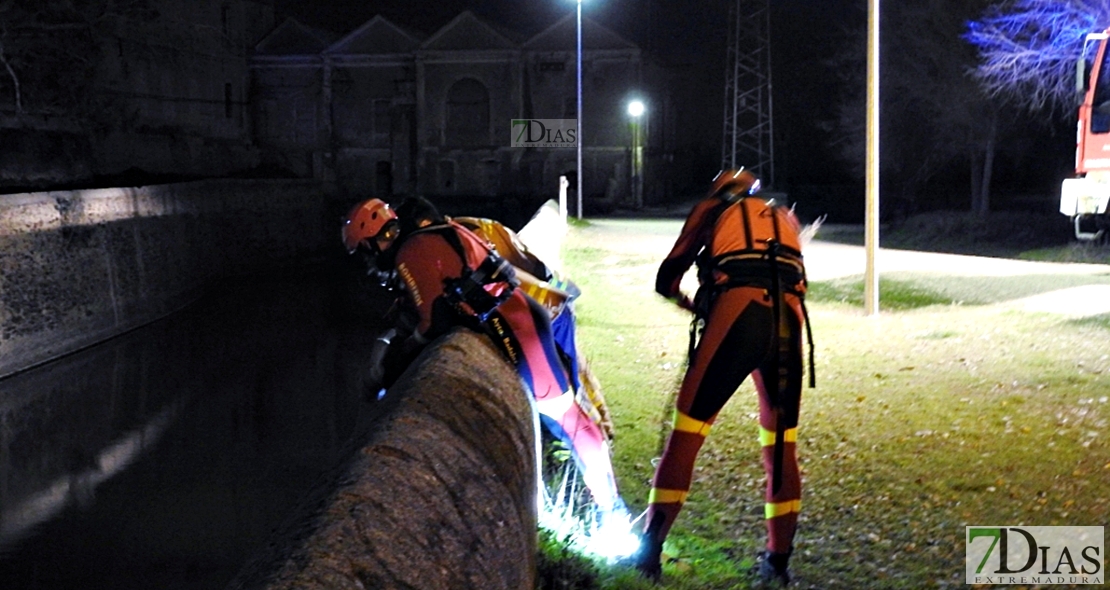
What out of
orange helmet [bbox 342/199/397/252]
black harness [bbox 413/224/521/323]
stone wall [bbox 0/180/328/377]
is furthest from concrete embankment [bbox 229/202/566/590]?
stone wall [bbox 0/180/328/377]

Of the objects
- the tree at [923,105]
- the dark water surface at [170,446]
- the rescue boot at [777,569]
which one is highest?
the tree at [923,105]

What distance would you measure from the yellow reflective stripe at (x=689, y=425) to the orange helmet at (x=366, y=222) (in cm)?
204

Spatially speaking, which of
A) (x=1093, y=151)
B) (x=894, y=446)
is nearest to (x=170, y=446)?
(x=894, y=446)

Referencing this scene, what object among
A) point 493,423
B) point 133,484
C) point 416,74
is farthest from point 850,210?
point 493,423

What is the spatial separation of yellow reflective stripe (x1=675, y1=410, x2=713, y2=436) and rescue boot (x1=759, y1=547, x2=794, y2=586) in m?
0.75

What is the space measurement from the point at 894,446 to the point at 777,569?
2825 mm

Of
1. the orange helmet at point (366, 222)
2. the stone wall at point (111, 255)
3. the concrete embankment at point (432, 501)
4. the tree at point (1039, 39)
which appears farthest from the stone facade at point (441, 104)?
the concrete embankment at point (432, 501)

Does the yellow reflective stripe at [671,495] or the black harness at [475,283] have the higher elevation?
the black harness at [475,283]

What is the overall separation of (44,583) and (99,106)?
133 ft

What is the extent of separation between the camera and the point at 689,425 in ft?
18.5

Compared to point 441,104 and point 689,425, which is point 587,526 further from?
point 441,104

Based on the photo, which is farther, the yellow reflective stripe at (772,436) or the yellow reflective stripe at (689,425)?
the yellow reflective stripe at (772,436)

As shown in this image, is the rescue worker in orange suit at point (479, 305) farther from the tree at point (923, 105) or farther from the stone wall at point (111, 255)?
the tree at point (923, 105)

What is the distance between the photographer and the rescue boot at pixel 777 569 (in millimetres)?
5766
